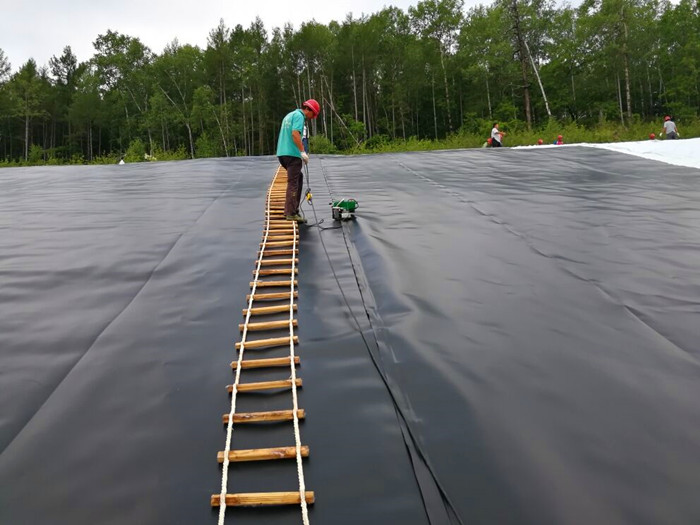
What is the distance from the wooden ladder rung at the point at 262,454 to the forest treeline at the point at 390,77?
954 inches

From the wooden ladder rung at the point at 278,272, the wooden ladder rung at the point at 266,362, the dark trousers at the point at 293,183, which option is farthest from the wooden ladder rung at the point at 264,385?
the dark trousers at the point at 293,183

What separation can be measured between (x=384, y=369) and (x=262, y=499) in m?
0.75

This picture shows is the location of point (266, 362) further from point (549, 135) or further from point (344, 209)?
point (549, 135)

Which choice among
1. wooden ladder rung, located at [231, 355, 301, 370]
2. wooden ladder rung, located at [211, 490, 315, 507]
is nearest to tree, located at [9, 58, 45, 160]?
wooden ladder rung, located at [231, 355, 301, 370]

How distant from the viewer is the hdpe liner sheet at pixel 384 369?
133cm

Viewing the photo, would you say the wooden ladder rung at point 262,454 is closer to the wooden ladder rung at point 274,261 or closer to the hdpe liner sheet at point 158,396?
the hdpe liner sheet at point 158,396

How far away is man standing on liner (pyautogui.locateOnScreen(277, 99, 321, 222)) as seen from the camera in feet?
13.3

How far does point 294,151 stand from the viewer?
13.7ft

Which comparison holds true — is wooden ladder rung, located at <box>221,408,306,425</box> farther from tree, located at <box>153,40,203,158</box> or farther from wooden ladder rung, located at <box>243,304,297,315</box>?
tree, located at <box>153,40,203,158</box>

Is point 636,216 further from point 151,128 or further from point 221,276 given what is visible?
point 151,128

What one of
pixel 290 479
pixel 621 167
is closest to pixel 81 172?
pixel 290 479

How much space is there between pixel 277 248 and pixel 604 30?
3014 centimetres

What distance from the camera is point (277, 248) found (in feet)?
11.6

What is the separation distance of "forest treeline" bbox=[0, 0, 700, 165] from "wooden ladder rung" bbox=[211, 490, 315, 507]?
Result: 24410 millimetres
